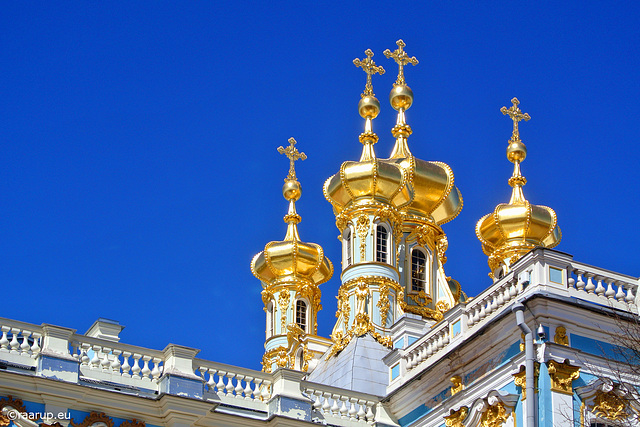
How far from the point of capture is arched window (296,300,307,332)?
32.7m

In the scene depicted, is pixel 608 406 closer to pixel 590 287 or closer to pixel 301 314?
pixel 590 287

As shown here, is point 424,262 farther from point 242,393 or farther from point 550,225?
point 242,393

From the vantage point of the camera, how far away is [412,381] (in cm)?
1984

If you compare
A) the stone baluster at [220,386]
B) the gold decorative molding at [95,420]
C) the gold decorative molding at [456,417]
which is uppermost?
the stone baluster at [220,386]

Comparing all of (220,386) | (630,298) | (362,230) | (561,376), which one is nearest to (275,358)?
(362,230)

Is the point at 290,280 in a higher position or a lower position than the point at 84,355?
higher

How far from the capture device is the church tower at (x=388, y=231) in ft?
90.7

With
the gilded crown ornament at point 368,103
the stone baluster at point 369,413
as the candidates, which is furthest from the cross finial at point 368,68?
the stone baluster at point 369,413

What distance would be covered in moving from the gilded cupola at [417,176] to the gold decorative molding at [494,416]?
478 inches

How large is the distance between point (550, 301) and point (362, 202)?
1229 centimetres

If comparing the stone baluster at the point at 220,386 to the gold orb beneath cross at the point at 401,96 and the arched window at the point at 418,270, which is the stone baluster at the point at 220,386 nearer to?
the arched window at the point at 418,270

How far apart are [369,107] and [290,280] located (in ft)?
17.7

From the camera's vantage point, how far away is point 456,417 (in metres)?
18.6

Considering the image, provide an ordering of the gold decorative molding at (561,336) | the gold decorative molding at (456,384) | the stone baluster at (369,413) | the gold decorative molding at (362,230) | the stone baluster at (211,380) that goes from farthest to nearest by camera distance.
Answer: the gold decorative molding at (362,230) < the stone baluster at (369,413) < the stone baluster at (211,380) < the gold decorative molding at (456,384) < the gold decorative molding at (561,336)
